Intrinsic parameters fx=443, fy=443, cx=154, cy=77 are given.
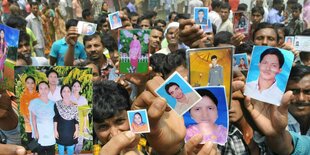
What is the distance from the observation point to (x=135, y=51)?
9.50ft

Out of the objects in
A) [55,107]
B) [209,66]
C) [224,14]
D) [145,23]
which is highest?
[224,14]

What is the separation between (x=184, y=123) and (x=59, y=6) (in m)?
9.51

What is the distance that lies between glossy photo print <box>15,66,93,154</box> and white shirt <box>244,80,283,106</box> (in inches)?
33.5

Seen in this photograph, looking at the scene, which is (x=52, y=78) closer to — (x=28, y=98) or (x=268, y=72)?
(x=28, y=98)

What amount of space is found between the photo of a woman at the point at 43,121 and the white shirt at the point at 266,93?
39.1 inches

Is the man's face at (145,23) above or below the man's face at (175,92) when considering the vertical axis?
above

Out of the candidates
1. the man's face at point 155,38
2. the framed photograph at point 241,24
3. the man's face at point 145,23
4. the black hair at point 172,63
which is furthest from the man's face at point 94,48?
the man's face at point 145,23

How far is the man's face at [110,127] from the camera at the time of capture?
6.61ft

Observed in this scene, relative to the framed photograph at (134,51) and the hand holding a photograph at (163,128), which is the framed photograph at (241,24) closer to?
the framed photograph at (134,51)

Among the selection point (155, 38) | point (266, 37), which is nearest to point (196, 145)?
point (266, 37)

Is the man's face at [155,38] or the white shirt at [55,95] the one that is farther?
the man's face at [155,38]

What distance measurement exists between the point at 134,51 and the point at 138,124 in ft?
4.23

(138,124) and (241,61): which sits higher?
(241,61)

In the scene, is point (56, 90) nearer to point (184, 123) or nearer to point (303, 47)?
point (184, 123)
